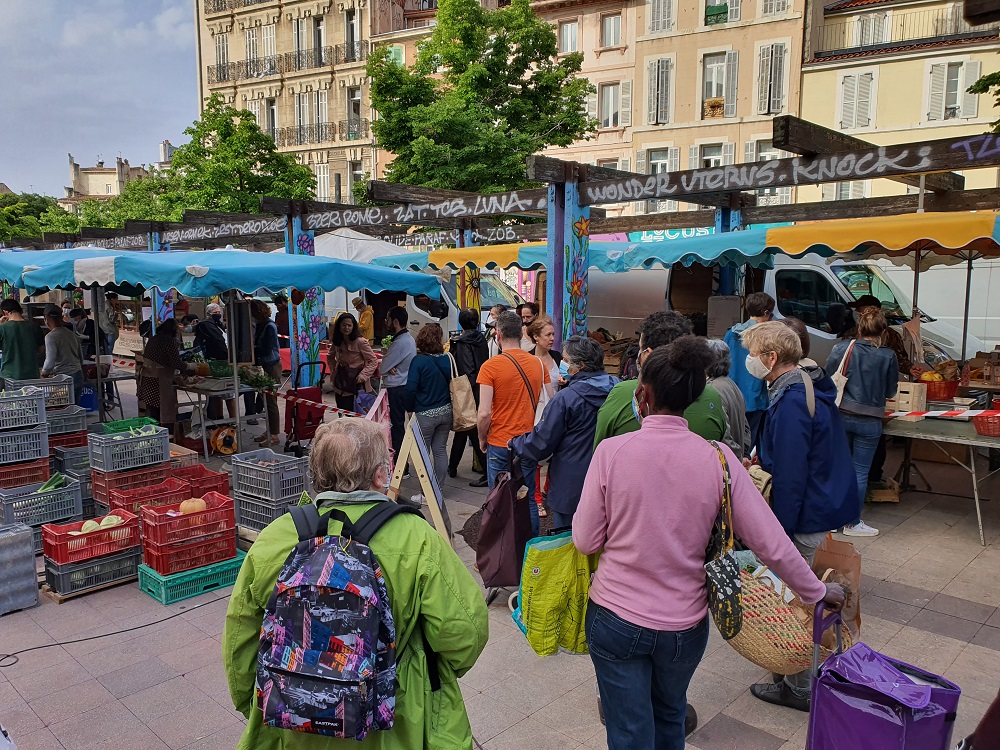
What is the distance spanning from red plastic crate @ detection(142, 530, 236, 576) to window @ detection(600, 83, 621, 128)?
2521 centimetres

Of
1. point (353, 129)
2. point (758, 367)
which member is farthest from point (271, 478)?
point (353, 129)

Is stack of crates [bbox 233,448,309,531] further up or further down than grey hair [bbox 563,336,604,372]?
further down

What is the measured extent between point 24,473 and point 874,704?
19.6 ft

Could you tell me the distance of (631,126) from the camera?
26.8 metres

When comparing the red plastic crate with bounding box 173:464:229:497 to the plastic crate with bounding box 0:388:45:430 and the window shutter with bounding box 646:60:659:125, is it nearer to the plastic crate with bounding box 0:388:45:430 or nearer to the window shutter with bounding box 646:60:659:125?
the plastic crate with bounding box 0:388:45:430

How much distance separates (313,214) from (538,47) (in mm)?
12198

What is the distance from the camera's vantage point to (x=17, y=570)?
15.7 feet

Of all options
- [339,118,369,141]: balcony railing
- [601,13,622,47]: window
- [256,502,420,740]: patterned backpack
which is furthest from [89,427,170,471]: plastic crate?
[339,118,369,141]: balcony railing

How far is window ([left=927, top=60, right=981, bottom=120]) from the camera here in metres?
21.6

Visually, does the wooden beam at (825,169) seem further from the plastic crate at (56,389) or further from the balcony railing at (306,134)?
the balcony railing at (306,134)

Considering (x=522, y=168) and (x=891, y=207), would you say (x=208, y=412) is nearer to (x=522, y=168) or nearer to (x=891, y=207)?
(x=891, y=207)

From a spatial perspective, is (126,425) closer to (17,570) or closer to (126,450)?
(126,450)

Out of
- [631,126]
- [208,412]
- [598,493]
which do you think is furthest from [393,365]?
[631,126]

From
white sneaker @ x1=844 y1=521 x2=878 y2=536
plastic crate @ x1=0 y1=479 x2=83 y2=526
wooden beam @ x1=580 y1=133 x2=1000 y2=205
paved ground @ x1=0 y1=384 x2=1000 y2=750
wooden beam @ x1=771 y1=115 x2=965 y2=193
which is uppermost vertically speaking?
wooden beam @ x1=771 y1=115 x2=965 y2=193
